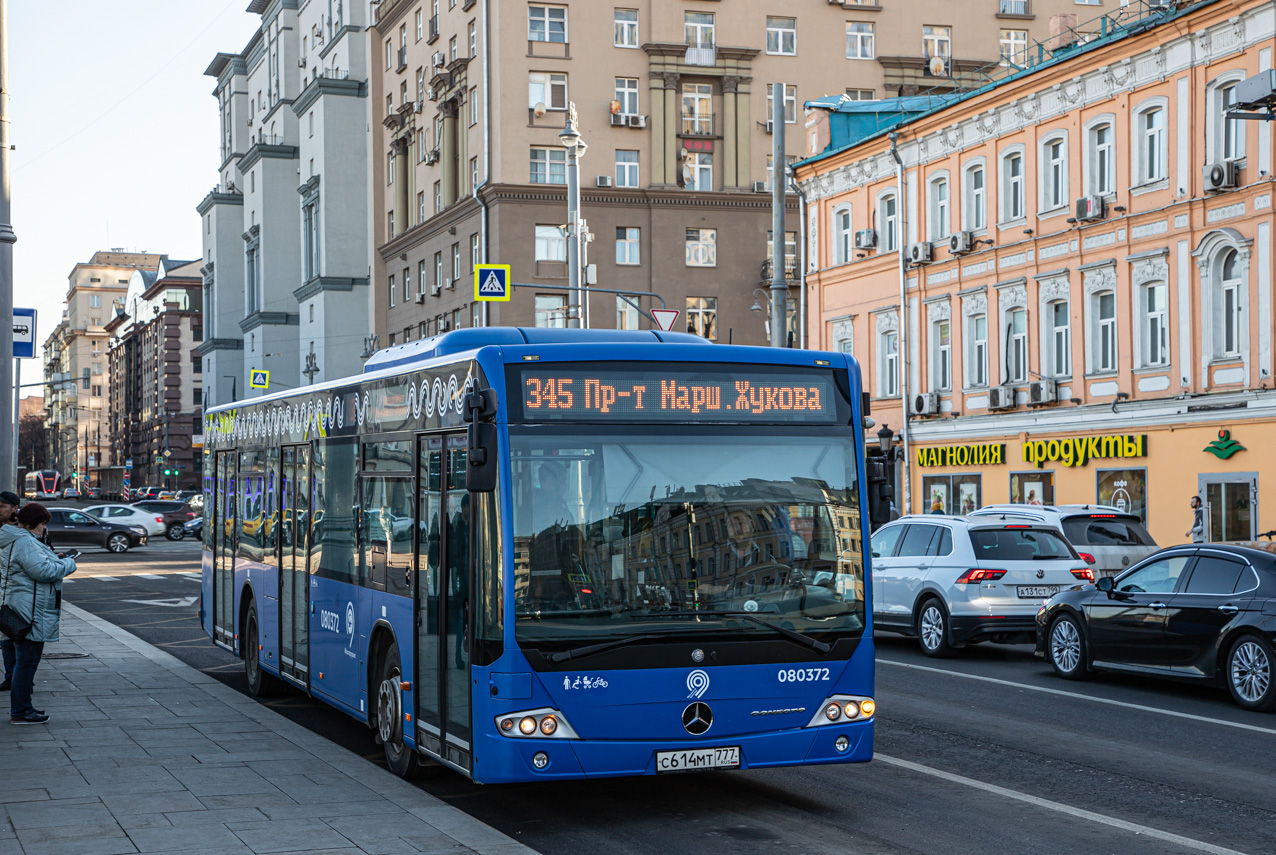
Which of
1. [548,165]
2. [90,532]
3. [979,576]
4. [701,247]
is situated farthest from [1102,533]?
[548,165]

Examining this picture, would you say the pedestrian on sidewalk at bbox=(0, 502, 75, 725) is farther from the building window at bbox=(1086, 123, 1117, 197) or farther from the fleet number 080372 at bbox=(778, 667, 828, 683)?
the building window at bbox=(1086, 123, 1117, 197)

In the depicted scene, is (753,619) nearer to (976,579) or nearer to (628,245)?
(976,579)

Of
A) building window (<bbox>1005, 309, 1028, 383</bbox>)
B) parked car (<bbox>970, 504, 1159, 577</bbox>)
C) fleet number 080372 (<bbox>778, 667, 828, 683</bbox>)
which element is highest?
building window (<bbox>1005, 309, 1028, 383</bbox>)

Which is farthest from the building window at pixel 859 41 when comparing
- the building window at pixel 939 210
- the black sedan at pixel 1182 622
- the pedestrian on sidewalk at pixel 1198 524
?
the black sedan at pixel 1182 622

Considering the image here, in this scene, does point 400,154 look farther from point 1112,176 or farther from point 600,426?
point 600,426

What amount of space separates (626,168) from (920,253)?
2348 cm

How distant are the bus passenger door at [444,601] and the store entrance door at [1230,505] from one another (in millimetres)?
23061

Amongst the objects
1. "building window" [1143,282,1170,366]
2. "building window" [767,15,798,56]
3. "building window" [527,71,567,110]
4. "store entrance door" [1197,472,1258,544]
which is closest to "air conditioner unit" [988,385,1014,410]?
"building window" [1143,282,1170,366]

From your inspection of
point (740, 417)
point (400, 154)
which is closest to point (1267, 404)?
point (740, 417)

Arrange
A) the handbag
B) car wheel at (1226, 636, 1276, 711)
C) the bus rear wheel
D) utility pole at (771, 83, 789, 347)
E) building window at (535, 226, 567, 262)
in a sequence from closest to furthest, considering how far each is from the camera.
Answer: the bus rear wheel < the handbag < car wheel at (1226, 636, 1276, 711) < utility pole at (771, 83, 789, 347) < building window at (535, 226, 567, 262)

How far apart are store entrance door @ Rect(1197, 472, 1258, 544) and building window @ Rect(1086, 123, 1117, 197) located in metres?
6.87

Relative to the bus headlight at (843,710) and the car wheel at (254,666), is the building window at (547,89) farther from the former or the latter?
the bus headlight at (843,710)

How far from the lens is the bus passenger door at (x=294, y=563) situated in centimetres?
1196

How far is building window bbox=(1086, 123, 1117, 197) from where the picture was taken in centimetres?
3253
